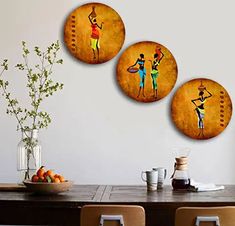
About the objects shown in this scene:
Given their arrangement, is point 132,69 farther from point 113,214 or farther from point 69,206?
point 113,214

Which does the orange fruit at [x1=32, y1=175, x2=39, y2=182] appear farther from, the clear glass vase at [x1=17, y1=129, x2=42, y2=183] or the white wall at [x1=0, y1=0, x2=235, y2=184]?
the white wall at [x1=0, y1=0, x2=235, y2=184]

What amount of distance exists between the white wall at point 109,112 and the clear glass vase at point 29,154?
726 millimetres

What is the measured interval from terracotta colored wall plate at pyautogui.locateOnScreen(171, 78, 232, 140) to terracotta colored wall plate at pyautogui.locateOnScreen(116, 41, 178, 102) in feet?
0.47

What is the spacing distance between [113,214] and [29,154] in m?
1.01

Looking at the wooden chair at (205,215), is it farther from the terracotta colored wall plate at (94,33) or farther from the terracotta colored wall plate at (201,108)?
the terracotta colored wall plate at (94,33)

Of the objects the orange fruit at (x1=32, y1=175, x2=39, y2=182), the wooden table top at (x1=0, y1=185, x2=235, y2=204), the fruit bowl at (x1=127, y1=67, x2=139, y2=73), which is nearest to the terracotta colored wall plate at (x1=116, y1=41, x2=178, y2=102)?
the fruit bowl at (x1=127, y1=67, x2=139, y2=73)

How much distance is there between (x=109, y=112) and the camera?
Answer: 4.23m

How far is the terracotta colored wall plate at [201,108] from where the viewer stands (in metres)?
4.22

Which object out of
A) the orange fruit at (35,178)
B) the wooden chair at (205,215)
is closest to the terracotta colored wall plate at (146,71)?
the orange fruit at (35,178)


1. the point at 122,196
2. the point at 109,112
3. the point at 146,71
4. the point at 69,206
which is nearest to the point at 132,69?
the point at 146,71

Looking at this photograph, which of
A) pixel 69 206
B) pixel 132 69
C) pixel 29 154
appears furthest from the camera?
pixel 132 69

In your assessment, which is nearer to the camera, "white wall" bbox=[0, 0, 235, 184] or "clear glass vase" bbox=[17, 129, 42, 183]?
"clear glass vase" bbox=[17, 129, 42, 183]

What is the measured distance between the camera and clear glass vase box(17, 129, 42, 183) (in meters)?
3.46

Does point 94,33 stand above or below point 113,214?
above
